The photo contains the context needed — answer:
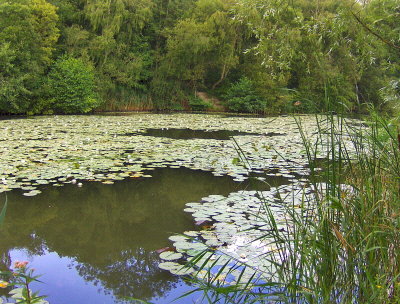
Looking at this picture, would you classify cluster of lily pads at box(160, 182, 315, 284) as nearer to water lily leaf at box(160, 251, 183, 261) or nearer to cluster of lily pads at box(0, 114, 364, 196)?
water lily leaf at box(160, 251, 183, 261)

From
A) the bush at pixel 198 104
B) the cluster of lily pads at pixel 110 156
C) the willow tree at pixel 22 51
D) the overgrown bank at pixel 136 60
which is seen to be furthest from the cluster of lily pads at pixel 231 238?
the bush at pixel 198 104

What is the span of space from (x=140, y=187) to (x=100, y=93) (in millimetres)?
12693

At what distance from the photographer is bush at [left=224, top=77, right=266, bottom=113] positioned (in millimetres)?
19297

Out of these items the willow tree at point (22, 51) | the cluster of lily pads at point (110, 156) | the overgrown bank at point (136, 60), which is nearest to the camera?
the cluster of lily pads at point (110, 156)

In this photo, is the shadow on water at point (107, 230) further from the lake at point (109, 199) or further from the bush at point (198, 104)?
the bush at point (198, 104)

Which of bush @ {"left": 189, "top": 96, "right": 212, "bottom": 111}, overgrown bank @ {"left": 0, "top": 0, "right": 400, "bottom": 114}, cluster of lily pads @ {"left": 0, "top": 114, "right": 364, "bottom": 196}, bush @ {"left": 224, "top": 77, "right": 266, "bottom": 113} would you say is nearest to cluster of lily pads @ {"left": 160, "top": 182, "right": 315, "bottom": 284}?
cluster of lily pads @ {"left": 0, "top": 114, "right": 364, "bottom": 196}

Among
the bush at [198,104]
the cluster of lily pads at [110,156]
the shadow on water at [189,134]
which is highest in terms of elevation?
the bush at [198,104]

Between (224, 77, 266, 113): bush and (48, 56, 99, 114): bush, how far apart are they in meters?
7.43

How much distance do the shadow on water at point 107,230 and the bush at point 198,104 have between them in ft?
48.9

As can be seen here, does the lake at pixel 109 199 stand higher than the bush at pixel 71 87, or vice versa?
the bush at pixel 71 87

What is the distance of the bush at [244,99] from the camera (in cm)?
1930

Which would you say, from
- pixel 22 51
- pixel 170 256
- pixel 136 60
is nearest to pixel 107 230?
pixel 170 256

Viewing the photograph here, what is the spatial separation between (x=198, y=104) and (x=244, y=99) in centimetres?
245

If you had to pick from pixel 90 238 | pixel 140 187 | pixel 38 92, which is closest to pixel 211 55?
pixel 38 92
